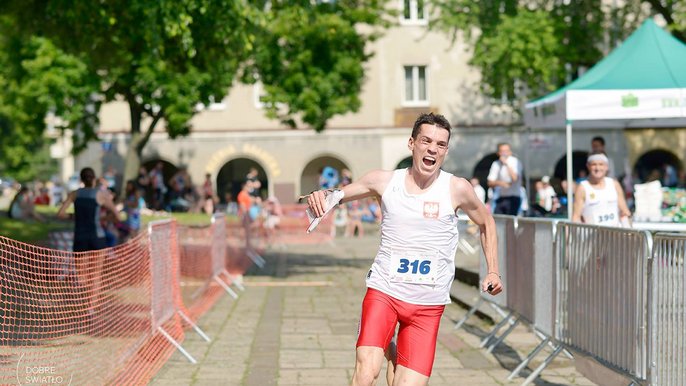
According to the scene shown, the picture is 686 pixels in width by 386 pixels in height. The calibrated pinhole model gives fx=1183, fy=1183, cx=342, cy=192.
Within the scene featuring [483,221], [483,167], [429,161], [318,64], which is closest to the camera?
[429,161]

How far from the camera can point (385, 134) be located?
47.5m

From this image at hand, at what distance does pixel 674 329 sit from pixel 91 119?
35.0 metres

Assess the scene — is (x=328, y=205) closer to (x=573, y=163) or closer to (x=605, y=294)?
(x=605, y=294)

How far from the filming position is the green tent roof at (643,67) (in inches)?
581

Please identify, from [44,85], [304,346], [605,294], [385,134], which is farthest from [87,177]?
[385,134]

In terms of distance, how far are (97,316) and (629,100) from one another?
8138 millimetres

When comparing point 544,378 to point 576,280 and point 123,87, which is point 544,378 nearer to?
point 576,280

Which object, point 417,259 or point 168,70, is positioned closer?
point 417,259

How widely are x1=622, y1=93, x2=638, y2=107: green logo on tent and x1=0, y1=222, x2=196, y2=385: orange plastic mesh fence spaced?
6026 mm

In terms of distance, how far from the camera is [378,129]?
47531 millimetres

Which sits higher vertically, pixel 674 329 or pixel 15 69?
pixel 15 69

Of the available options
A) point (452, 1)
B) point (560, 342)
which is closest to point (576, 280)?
point (560, 342)

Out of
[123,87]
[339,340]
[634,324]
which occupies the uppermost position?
[123,87]

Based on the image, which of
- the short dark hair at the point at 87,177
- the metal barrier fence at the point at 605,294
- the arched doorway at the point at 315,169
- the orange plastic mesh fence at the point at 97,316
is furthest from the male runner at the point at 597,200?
the arched doorway at the point at 315,169
